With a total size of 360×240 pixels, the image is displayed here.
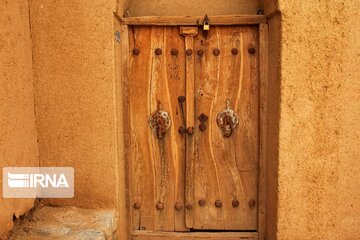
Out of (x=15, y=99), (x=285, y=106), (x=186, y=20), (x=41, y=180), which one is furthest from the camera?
(x=186, y=20)

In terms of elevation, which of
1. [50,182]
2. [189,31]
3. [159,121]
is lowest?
[50,182]

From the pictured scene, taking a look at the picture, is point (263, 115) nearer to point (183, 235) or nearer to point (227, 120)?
point (227, 120)

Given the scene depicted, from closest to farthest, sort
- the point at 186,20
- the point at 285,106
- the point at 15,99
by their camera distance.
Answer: the point at 15,99, the point at 285,106, the point at 186,20

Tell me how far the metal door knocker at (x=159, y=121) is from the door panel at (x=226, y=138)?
22cm

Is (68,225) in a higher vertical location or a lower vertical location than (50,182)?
lower

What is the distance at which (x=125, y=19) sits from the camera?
7.36 feet

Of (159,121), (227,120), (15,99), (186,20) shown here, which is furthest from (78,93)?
(227,120)

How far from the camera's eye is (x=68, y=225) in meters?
1.96

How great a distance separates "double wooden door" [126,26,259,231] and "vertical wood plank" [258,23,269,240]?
0.19 ft

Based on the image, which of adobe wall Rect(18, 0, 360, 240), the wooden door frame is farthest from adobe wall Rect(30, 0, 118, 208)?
the wooden door frame

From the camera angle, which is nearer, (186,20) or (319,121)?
(319,121)

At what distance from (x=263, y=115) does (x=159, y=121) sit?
2.40 feet

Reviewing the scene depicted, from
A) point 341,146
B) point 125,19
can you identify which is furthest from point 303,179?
point 125,19

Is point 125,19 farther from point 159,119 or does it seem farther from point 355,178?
point 355,178
